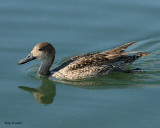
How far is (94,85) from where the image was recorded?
1070cm

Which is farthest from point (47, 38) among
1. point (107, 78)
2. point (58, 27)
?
point (107, 78)

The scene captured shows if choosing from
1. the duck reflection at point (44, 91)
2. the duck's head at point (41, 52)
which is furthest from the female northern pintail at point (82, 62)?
the duck reflection at point (44, 91)

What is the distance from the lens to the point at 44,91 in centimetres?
1043

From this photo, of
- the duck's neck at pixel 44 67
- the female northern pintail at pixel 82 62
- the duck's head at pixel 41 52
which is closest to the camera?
the duck's head at pixel 41 52

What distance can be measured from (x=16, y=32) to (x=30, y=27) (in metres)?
0.54

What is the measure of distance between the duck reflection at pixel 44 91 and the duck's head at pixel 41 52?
2.32 ft

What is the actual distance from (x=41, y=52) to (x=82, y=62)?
3.98ft

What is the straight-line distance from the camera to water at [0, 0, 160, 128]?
344 inches

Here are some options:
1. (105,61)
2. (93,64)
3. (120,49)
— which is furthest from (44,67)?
(120,49)

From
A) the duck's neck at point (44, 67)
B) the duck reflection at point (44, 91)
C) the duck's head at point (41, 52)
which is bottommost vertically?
the duck reflection at point (44, 91)

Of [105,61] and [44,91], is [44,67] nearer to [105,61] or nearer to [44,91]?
[44,91]

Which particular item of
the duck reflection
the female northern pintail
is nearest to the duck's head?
the female northern pintail

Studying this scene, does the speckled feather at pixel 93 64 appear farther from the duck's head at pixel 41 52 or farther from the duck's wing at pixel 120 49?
the duck's head at pixel 41 52

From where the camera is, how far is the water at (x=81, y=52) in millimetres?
8742
